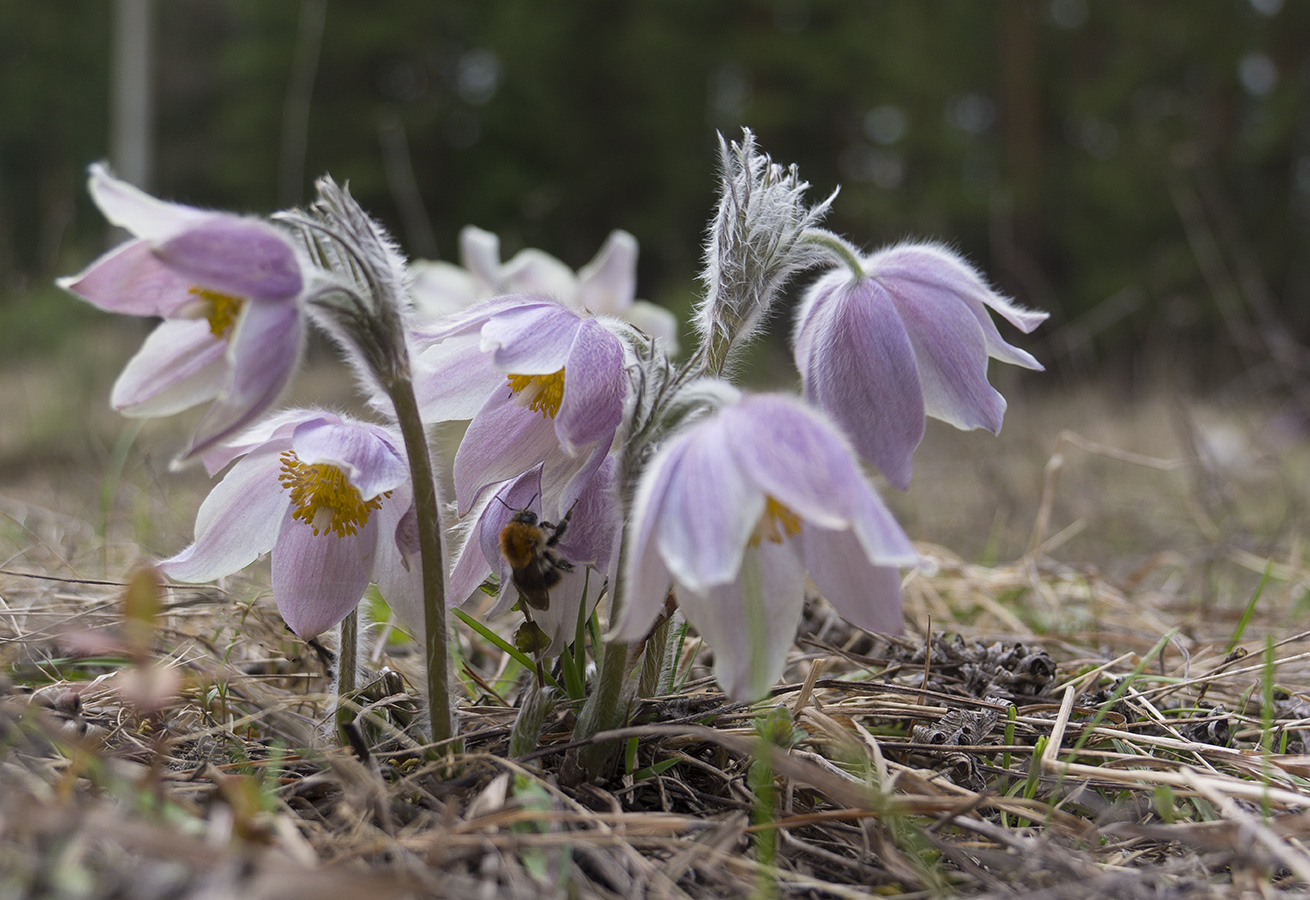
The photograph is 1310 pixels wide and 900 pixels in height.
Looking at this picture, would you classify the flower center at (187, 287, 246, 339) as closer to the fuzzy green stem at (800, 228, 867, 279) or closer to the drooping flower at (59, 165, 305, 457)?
the drooping flower at (59, 165, 305, 457)

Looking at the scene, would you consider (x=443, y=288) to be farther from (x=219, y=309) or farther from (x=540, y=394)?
(x=219, y=309)

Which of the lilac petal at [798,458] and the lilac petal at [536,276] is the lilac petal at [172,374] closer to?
the lilac petal at [798,458]

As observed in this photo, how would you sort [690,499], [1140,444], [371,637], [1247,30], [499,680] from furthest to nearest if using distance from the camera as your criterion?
1. [1247,30]
2. [1140,444]
3. [371,637]
4. [499,680]
5. [690,499]

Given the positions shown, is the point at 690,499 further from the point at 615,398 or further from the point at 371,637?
the point at 371,637

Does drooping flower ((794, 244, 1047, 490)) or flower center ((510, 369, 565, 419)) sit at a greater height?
drooping flower ((794, 244, 1047, 490))

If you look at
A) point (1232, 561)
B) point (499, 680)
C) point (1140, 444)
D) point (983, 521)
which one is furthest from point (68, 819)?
point (1140, 444)

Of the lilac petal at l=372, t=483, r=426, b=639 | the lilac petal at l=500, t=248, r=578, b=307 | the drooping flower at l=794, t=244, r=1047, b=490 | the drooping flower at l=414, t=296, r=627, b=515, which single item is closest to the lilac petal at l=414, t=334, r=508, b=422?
the drooping flower at l=414, t=296, r=627, b=515
